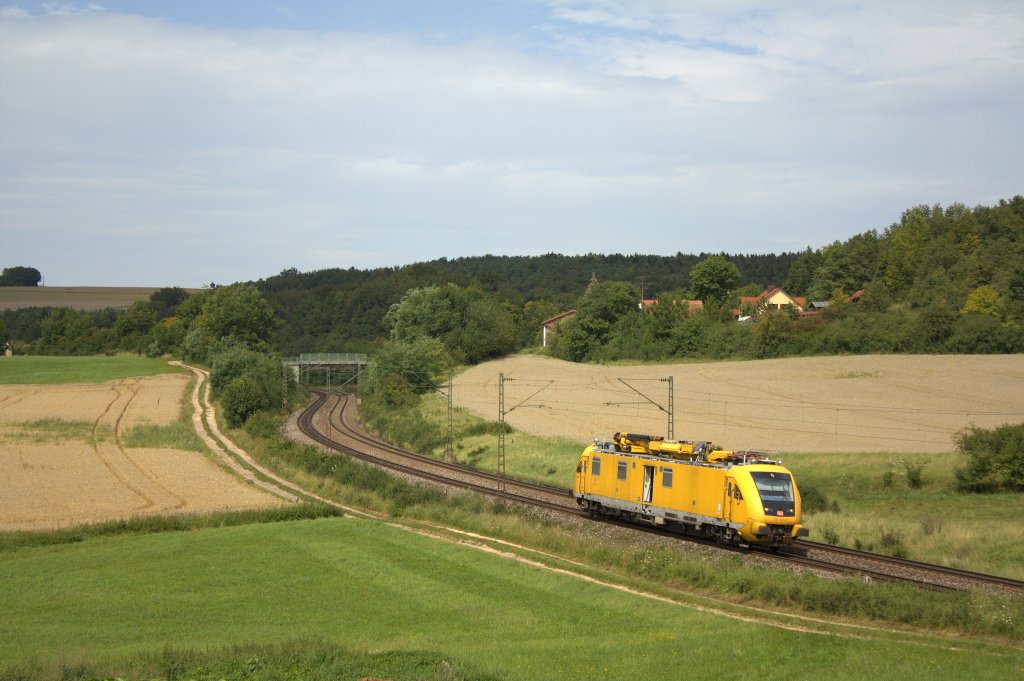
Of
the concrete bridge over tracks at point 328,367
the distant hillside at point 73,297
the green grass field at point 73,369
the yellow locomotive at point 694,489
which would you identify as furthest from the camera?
the distant hillside at point 73,297

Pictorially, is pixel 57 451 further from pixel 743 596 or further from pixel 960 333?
pixel 960 333

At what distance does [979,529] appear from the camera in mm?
31078

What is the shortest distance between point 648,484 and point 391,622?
1347 cm

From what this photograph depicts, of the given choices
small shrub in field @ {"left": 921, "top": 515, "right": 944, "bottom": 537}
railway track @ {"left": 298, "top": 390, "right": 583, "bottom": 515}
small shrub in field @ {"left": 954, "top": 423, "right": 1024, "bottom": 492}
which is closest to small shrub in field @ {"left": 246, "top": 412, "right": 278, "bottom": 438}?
railway track @ {"left": 298, "top": 390, "right": 583, "bottom": 515}

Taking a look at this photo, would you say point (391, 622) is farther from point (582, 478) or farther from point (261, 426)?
point (261, 426)

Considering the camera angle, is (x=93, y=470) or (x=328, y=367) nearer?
(x=93, y=470)

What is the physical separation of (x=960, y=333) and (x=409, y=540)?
6106cm

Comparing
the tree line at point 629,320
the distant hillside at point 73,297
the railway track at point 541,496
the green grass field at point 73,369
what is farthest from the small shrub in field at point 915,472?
the distant hillside at point 73,297

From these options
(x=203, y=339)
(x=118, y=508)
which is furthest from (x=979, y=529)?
(x=203, y=339)

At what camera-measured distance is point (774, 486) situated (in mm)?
27953

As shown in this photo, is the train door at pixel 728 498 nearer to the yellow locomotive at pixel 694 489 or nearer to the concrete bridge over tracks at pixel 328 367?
the yellow locomotive at pixel 694 489

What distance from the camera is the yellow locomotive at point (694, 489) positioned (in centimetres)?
2775

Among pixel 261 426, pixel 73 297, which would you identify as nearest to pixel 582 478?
pixel 261 426

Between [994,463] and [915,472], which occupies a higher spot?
[994,463]
